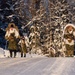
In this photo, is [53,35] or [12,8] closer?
[12,8]

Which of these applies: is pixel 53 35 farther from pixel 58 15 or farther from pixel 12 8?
pixel 12 8

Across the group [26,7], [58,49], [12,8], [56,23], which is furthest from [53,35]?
[26,7]

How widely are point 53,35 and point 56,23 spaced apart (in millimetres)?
2107

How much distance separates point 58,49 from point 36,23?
32.2ft

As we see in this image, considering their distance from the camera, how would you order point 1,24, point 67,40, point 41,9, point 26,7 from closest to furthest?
point 67,40
point 1,24
point 41,9
point 26,7

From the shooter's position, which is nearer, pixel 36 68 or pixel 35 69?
pixel 35 69

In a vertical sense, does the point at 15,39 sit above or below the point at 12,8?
below

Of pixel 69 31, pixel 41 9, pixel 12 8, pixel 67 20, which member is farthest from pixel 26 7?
pixel 69 31

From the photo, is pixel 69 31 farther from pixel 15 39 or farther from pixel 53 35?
pixel 53 35

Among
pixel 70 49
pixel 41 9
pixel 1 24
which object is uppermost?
pixel 41 9

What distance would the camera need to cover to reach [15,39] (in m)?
17.3

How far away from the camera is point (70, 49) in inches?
790

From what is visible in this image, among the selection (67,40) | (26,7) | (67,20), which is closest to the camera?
(67,40)

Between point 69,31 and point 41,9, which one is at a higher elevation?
point 41,9
